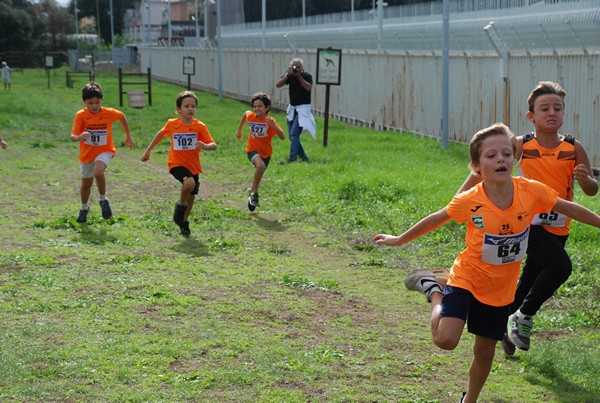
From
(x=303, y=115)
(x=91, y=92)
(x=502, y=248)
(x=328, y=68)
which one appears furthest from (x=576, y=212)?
(x=328, y=68)

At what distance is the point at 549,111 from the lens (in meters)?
6.74

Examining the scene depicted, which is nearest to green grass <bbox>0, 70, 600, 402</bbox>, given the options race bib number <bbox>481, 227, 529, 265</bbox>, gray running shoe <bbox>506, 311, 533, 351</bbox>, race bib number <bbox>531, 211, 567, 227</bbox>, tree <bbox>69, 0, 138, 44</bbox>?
gray running shoe <bbox>506, 311, 533, 351</bbox>

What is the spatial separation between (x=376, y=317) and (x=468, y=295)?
94.8 inches

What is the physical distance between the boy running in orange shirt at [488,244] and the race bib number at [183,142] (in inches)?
262

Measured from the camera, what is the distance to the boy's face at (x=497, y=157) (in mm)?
5371

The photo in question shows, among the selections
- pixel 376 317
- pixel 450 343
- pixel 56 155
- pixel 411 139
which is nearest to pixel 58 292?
pixel 376 317

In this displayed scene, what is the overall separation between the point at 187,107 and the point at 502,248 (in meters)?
6.97

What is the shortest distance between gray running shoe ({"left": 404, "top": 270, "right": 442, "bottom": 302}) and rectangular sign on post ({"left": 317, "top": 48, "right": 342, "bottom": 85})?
14890 mm

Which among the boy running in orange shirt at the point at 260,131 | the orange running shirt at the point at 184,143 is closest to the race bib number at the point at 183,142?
the orange running shirt at the point at 184,143

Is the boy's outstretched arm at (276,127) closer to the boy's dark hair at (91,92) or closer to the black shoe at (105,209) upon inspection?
the boy's dark hair at (91,92)

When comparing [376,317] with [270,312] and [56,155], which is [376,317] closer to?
[270,312]

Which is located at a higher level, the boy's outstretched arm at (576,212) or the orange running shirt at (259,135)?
the boy's outstretched arm at (576,212)

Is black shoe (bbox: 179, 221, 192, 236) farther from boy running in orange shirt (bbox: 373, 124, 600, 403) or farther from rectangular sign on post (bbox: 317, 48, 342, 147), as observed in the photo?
rectangular sign on post (bbox: 317, 48, 342, 147)

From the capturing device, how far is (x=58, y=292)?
849 cm
